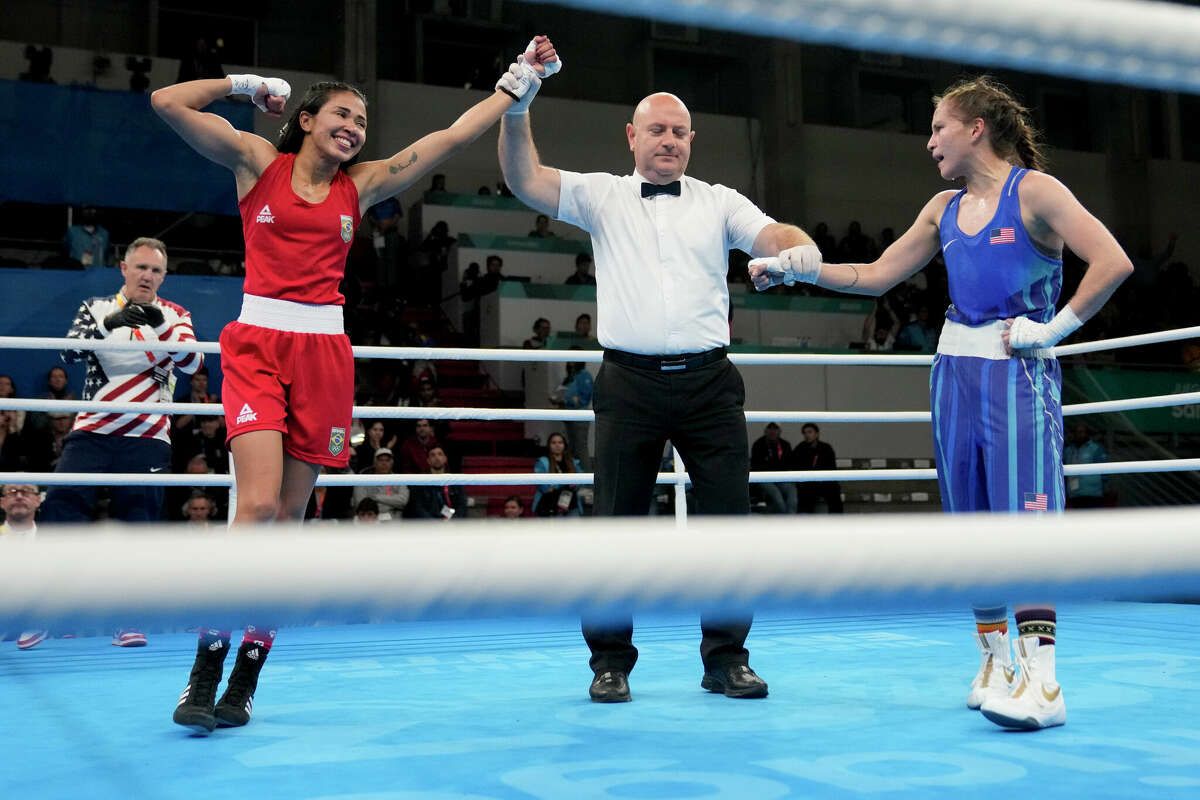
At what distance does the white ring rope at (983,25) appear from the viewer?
0.74 meters

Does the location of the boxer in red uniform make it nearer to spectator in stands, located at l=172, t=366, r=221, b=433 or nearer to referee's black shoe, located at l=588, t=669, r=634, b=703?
referee's black shoe, located at l=588, t=669, r=634, b=703

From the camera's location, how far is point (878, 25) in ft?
2.44

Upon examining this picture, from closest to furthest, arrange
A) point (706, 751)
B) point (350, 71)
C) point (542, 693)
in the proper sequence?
point (706, 751) → point (542, 693) → point (350, 71)

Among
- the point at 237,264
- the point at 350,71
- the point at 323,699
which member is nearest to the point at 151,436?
the point at 323,699

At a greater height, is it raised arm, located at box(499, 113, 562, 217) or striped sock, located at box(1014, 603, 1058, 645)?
raised arm, located at box(499, 113, 562, 217)

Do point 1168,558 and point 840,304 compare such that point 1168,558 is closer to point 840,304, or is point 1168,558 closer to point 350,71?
point 840,304

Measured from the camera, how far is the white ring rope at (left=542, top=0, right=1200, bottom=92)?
0.74 metres

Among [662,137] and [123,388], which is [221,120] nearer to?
[662,137]

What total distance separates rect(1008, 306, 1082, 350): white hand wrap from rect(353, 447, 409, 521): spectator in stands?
4.45 metres

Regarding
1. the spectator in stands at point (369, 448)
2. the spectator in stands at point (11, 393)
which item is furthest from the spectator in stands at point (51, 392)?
the spectator in stands at point (369, 448)

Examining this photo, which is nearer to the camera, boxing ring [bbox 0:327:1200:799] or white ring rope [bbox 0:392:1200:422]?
boxing ring [bbox 0:327:1200:799]

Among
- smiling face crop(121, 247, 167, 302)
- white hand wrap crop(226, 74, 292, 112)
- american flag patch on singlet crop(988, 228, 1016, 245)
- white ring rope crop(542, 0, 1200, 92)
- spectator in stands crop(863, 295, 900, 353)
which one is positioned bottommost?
white ring rope crop(542, 0, 1200, 92)

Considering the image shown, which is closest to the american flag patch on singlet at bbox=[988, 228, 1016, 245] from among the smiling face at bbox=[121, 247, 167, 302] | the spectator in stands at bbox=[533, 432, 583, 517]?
the smiling face at bbox=[121, 247, 167, 302]

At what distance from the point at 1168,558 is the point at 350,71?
12.5 metres
